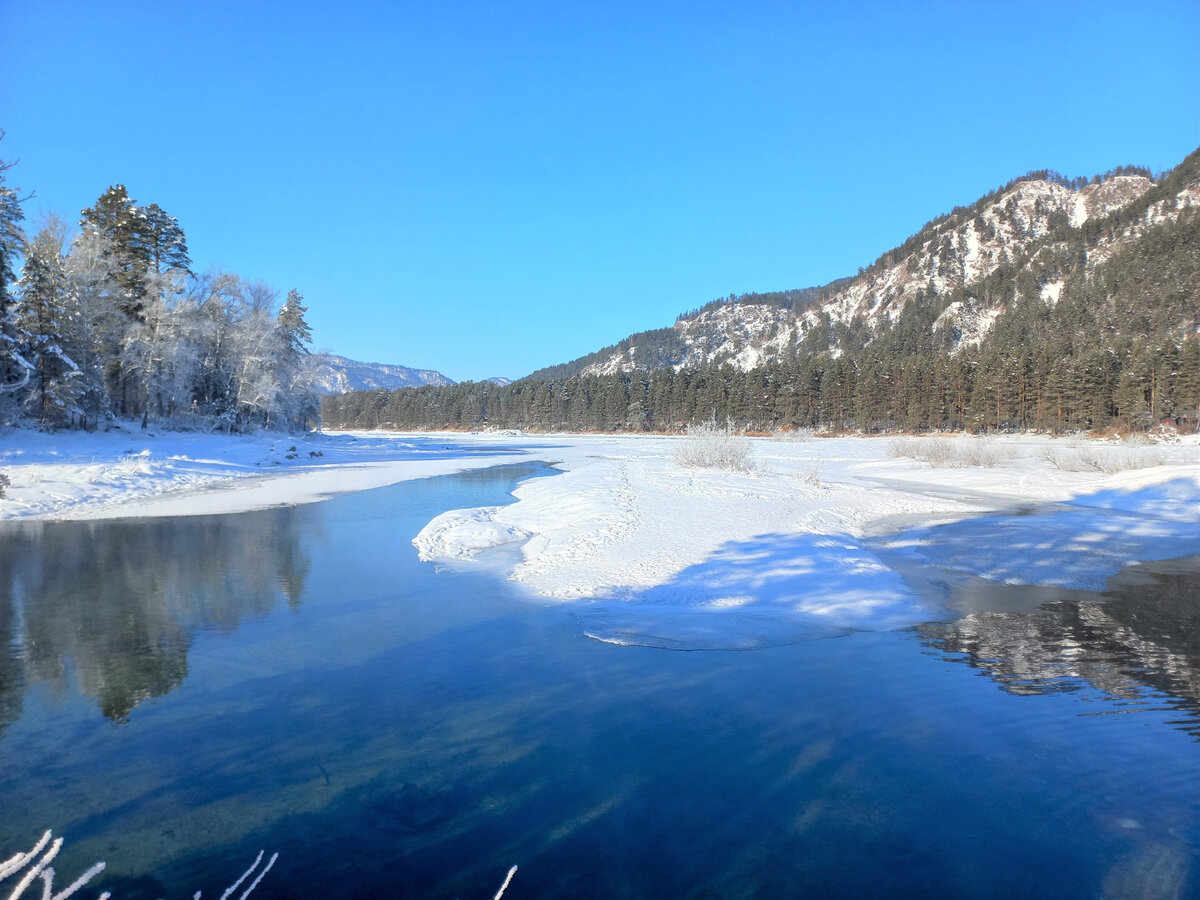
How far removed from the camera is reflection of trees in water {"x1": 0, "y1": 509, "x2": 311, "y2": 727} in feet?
19.7

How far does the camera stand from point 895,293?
162750mm

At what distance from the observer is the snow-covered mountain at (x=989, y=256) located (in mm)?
122062

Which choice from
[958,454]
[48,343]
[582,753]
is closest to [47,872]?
[582,753]

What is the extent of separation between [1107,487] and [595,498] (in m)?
17.7

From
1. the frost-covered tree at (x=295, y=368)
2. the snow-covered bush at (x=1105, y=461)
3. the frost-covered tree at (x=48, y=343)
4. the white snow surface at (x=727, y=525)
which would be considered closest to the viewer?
the white snow surface at (x=727, y=525)

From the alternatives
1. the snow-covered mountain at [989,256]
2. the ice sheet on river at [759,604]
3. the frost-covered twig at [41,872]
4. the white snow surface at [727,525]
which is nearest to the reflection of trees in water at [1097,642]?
the white snow surface at [727,525]

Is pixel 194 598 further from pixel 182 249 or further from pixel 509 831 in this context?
pixel 182 249

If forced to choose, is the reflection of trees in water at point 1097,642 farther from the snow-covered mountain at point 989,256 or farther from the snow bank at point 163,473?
the snow-covered mountain at point 989,256

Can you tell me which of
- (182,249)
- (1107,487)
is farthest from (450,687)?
(182,249)

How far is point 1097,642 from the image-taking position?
7.09 metres

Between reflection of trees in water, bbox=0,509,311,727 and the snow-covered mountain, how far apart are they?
113893 millimetres

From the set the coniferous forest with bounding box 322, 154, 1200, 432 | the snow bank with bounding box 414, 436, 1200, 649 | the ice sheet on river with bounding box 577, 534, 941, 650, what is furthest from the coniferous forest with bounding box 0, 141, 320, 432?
the coniferous forest with bounding box 322, 154, 1200, 432

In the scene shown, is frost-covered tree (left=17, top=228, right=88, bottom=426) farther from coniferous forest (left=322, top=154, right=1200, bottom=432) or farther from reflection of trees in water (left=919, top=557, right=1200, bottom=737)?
coniferous forest (left=322, top=154, right=1200, bottom=432)

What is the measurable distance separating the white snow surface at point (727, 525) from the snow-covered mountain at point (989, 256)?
332 feet
